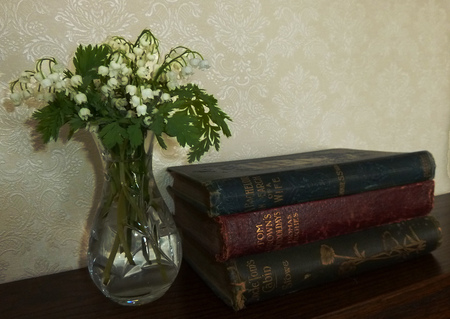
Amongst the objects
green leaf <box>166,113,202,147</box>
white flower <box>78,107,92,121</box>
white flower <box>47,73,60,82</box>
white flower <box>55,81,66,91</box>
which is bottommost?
green leaf <box>166,113,202,147</box>

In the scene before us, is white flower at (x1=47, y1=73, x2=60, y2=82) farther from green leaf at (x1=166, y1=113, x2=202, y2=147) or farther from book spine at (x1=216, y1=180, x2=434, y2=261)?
book spine at (x1=216, y1=180, x2=434, y2=261)

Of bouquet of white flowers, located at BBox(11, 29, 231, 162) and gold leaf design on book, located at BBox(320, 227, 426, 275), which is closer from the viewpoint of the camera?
bouquet of white flowers, located at BBox(11, 29, 231, 162)

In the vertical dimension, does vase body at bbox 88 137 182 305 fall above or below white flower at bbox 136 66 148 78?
below

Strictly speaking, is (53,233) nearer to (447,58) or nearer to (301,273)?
(301,273)

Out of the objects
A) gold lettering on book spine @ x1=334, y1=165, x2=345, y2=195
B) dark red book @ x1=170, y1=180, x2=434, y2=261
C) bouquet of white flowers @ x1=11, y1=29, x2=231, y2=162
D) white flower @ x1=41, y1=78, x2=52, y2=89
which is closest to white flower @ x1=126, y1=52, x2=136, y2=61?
bouquet of white flowers @ x1=11, y1=29, x2=231, y2=162

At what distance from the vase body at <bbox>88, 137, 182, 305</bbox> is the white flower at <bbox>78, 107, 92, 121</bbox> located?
0.06 m

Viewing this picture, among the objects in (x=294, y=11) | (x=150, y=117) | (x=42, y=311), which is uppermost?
(x=294, y=11)

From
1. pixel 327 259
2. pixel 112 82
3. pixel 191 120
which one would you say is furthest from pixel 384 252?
pixel 112 82

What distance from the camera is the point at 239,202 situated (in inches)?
20.5

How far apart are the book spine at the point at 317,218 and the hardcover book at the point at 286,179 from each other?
0.04 feet

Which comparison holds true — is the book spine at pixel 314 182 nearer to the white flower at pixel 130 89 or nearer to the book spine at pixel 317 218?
the book spine at pixel 317 218

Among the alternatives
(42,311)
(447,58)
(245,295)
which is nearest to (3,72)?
(42,311)

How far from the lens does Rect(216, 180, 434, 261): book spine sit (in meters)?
0.52

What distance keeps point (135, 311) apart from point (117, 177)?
0.19 m
